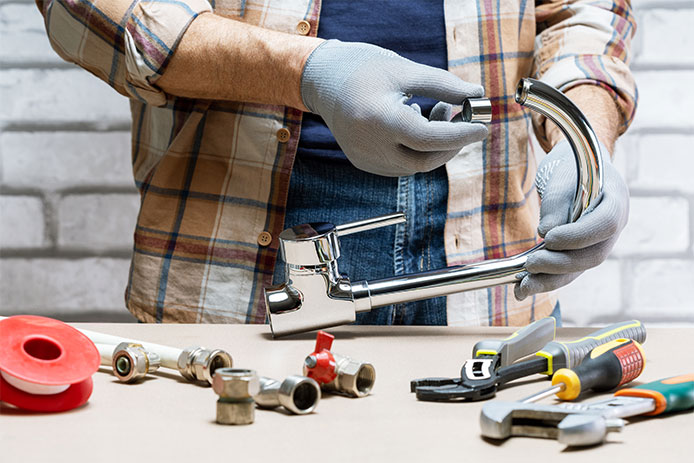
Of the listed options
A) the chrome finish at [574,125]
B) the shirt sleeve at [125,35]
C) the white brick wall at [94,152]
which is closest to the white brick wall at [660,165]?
the white brick wall at [94,152]

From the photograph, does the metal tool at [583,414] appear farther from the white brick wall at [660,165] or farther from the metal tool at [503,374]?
the white brick wall at [660,165]

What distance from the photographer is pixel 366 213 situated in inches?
29.3

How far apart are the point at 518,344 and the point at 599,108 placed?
0.34 meters

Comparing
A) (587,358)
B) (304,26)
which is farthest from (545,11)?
(587,358)

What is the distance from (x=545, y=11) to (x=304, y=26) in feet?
0.92

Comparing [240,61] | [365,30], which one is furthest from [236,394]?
[365,30]

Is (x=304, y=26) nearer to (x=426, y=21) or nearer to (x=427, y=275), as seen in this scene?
(x=426, y=21)

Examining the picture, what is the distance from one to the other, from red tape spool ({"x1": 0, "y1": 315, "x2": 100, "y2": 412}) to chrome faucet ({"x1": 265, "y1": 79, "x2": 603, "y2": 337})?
19cm

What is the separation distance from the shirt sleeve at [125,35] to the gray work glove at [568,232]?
344 mm

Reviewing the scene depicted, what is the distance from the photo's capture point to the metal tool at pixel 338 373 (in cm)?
42

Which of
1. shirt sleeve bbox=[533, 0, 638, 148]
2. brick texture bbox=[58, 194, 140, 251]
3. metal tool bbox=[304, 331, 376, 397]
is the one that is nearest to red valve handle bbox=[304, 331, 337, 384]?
metal tool bbox=[304, 331, 376, 397]

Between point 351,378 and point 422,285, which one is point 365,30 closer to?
point 422,285

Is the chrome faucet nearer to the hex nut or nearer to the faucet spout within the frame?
the faucet spout

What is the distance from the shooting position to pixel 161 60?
0.65 meters
